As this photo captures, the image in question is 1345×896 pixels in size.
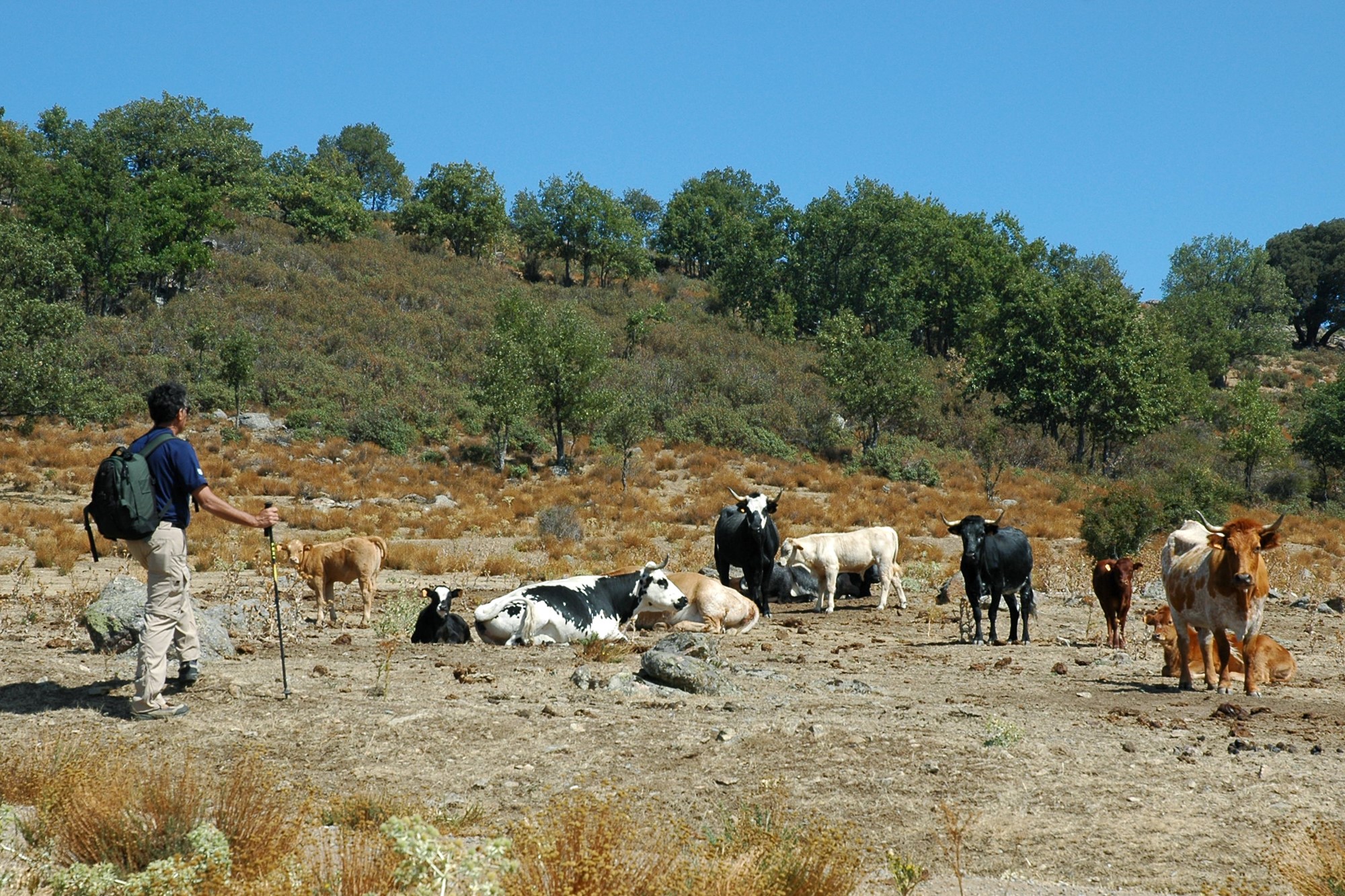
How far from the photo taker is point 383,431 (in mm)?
42406

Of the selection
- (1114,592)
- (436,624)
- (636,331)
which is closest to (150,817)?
(436,624)

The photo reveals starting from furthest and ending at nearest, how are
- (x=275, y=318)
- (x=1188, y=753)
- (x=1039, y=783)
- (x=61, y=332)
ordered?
(x=275, y=318) < (x=61, y=332) < (x=1188, y=753) < (x=1039, y=783)

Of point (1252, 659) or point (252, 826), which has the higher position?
point (252, 826)

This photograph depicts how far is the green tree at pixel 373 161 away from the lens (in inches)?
5133

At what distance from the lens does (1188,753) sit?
832cm

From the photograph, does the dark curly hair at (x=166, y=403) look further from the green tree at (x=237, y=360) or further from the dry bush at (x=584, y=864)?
the green tree at (x=237, y=360)

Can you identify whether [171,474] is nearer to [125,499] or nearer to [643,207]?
[125,499]

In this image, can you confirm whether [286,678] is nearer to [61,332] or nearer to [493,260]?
[61,332]

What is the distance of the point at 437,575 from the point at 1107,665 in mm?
12098

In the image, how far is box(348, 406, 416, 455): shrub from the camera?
41719 mm

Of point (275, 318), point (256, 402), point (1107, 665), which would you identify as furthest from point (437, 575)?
point (275, 318)

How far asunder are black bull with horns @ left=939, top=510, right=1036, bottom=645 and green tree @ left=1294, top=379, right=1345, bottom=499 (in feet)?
133

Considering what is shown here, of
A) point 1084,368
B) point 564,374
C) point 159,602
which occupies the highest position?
point 1084,368

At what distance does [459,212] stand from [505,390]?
42921 mm
